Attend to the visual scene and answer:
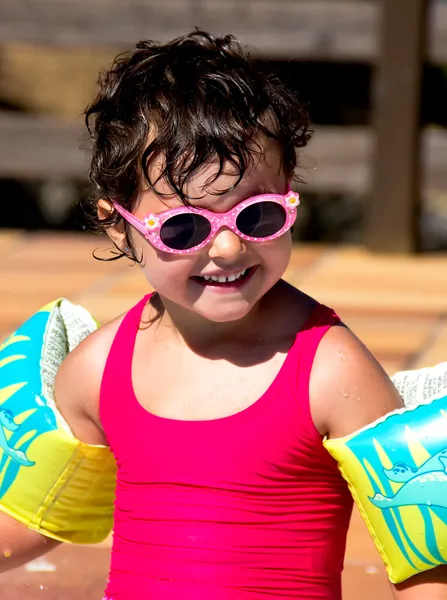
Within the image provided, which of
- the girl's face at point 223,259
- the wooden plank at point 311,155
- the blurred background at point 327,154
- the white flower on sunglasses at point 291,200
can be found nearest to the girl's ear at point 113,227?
the girl's face at point 223,259

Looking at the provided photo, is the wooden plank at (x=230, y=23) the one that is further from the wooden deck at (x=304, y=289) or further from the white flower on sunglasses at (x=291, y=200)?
the white flower on sunglasses at (x=291, y=200)

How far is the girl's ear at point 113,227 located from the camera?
2262mm

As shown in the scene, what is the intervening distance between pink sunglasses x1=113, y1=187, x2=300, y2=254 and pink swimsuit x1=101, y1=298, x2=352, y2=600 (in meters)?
0.23

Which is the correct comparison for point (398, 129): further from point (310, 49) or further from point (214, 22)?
point (214, 22)

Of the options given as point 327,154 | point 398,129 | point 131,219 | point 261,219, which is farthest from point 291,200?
point 327,154

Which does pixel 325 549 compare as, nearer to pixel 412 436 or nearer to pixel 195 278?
pixel 412 436

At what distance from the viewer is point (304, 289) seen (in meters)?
5.00

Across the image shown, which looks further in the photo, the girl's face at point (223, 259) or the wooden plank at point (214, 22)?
the wooden plank at point (214, 22)

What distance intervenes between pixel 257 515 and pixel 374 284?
10.3 ft

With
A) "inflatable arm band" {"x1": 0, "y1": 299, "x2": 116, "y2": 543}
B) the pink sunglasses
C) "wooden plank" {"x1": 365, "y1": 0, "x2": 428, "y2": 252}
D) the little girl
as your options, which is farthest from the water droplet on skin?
"wooden plank" {"x1": 365, "y1": 0, "x2": 428, "y2": 252}

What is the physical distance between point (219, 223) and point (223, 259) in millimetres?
65

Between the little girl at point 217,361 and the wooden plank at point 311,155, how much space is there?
3.28 metres

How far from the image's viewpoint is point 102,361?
2352 mm

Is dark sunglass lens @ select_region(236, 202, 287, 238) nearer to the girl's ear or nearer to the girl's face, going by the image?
the girl's face
